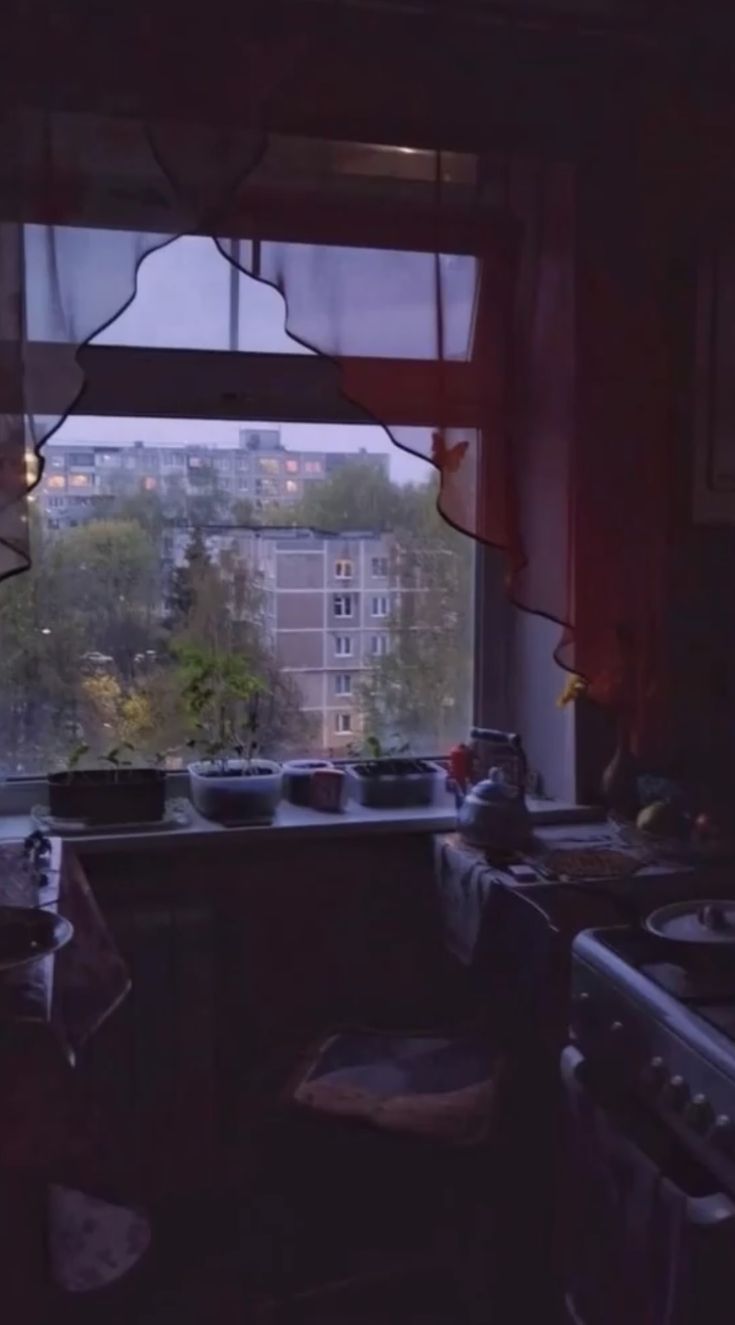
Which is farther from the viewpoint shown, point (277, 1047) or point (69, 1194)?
point (277, 1047)

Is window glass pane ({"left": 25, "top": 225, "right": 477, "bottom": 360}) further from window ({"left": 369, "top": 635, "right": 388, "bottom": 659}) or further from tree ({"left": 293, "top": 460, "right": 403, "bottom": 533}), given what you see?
window ({"left": 369, "top": 635, "right": 388, "bottom": 659})

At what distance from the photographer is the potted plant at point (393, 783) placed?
2.42 meters

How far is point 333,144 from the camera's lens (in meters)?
2.09

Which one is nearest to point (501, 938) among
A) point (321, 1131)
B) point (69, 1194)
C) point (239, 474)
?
point (321, 1131)

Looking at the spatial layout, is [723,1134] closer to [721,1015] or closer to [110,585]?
[721,1015]

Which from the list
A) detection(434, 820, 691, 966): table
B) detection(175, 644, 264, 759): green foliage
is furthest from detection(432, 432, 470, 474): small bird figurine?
detection(434, 820, 691, 966): table

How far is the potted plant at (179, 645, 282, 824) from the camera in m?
2.27

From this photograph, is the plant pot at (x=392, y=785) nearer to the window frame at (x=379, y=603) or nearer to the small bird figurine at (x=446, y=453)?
the window frame at (x=379, y=603)

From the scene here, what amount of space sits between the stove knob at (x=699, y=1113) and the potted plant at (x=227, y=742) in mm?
1117

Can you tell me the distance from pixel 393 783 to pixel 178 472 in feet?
2.37

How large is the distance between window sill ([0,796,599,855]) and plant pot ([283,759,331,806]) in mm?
18

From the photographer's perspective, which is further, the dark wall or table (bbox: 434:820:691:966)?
the dark wall

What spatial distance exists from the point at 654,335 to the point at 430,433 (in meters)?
0.46

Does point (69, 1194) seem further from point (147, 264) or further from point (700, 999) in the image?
point (147, 264)
